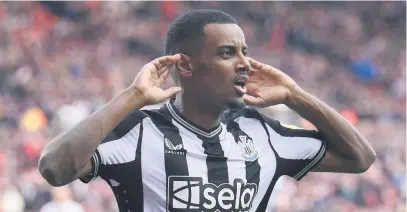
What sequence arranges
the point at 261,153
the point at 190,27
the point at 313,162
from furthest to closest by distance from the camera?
the point at 313,162 < the point at 261,153 < the point at 190,27

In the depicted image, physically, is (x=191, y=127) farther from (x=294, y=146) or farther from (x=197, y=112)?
(x=294, y=146)

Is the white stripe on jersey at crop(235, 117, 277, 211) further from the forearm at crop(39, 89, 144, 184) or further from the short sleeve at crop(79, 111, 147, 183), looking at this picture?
the forearm at crop(39, 89, 144, 184)

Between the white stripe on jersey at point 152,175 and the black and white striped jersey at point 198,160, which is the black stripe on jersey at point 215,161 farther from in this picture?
the white stripe on jersey at point 152,175

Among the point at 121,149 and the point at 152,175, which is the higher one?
the point at 121,149

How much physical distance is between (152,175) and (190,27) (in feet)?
2.44

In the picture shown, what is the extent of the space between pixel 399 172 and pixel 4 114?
19.1 ft

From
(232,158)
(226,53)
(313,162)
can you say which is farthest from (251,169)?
(226,53)

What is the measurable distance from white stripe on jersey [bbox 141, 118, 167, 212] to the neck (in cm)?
27

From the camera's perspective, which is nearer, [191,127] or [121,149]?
[121,149]

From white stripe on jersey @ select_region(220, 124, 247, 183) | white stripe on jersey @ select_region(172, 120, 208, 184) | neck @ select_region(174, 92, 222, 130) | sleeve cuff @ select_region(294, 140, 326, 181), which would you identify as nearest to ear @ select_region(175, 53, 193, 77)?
neck @ select_region(174, 92, 222, 130)

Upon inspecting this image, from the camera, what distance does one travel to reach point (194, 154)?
427cm


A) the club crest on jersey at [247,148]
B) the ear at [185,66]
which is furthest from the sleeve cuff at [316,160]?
the ear at [185,66]

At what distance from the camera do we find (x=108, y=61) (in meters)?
14.8

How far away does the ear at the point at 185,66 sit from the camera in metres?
4.30
